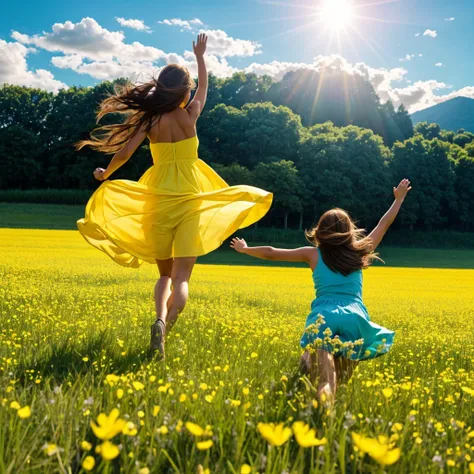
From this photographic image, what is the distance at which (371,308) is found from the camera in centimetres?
1232

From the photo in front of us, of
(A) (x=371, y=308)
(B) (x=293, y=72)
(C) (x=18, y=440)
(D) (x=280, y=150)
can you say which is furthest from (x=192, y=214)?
(B) (x=293, y=72)

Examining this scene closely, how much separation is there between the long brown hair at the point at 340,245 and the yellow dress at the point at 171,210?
4.05 feet

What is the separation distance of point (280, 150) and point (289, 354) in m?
53.7

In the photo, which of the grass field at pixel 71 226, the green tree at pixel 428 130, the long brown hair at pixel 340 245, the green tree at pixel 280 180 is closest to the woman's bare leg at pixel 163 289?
the long brown hair at pixel 340 245

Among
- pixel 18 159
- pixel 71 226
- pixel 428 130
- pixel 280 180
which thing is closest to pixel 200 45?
pixel 71 226

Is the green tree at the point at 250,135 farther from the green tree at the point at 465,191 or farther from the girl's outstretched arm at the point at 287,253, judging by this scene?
the girl's outstretched arm at the point at 287,253

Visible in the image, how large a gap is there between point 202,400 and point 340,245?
2.30 meters

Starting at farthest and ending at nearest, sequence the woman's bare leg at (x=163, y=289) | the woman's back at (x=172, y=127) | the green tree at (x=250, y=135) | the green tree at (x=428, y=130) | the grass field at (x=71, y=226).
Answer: the green tree at (x=428, y=130), the green tree at (x=250, y=135), the grass field at (x=71, y=226), the woman's back at (x=172, y=127), the woman's bare leg at (x=163, y=289)

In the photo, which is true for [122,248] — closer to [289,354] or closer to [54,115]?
[289,354]

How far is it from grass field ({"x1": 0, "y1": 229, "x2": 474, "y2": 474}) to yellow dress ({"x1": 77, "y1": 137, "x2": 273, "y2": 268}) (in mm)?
1001

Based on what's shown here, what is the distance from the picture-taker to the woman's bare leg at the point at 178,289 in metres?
5.15

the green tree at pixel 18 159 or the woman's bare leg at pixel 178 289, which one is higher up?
the green tree at pixel 18 159

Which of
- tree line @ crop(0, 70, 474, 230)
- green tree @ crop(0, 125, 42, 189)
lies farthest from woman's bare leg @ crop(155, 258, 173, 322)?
green tree @ crop(0, 125, 42, 189)

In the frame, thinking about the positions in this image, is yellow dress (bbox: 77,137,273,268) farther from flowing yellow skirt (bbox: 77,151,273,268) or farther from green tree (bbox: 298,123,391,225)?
green tree (bbox: 298,123,391,225)
